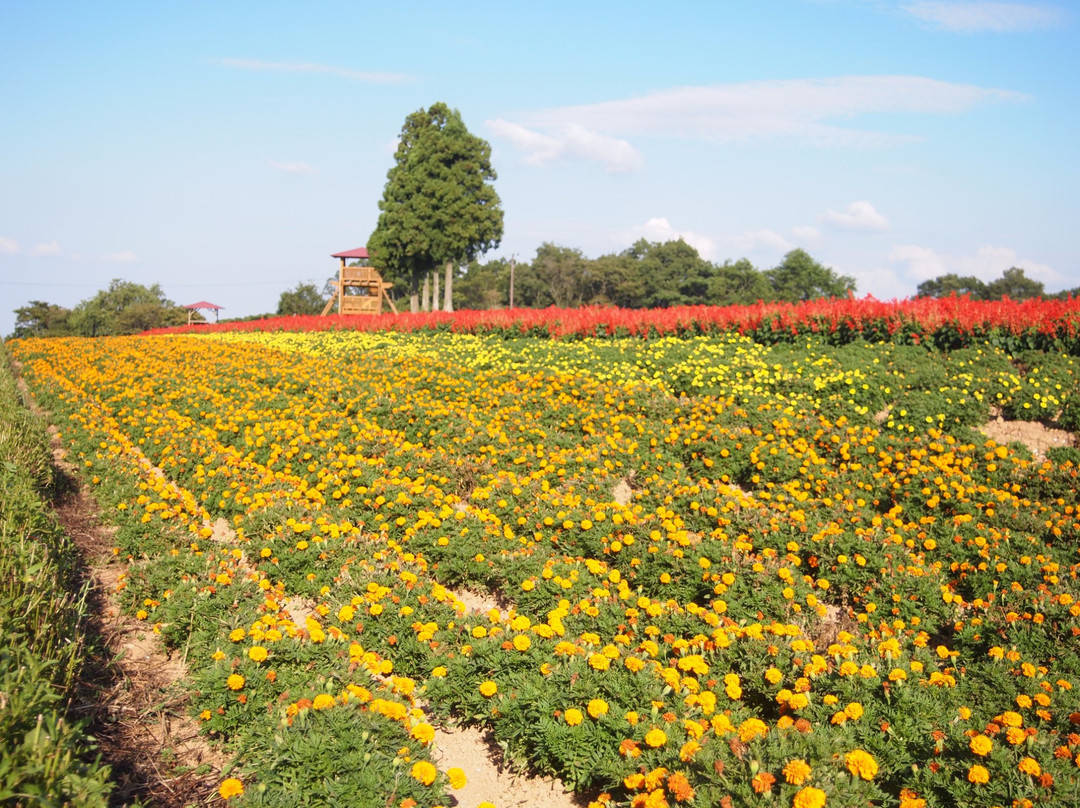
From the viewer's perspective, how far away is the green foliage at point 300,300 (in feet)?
180

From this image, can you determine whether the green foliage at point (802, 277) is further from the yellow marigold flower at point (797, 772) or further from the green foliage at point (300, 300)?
the yellow marigold flower at point (797, 772)

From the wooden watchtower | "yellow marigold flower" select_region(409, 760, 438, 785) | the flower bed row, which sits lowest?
"yellow marigold flower" select_region(409, 760, 438, 785)

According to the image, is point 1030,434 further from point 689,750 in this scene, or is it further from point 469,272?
point 469,272

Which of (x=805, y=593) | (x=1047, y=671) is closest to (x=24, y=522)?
(x=805, y=593)

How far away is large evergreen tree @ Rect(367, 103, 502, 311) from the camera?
33.3m

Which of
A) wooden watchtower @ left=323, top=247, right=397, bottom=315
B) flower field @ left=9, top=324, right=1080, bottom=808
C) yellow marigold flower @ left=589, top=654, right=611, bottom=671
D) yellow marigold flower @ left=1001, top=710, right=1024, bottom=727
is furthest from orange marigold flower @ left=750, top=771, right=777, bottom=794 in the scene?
wooden watchtower @ left=323, top=247, right=397, bottom=315

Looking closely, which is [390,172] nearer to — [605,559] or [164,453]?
[164,453]

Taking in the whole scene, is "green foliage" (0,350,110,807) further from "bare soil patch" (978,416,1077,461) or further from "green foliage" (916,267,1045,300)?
"green foliage" (916,267,1045,300)

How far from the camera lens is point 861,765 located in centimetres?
280

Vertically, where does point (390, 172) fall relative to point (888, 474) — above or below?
above

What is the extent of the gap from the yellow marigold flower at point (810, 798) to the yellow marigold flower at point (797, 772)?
0.11 metres

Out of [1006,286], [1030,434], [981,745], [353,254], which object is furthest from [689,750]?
[1006,286]

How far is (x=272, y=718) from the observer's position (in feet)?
10.4

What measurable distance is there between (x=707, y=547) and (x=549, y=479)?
6.72ft
